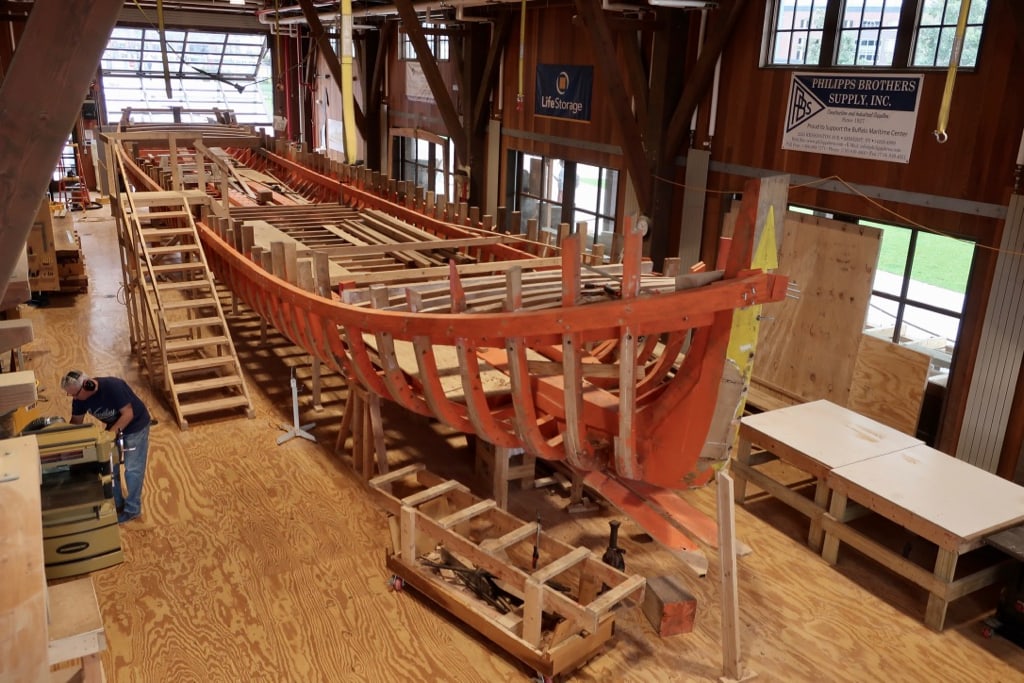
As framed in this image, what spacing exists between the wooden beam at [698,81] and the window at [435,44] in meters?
4.82

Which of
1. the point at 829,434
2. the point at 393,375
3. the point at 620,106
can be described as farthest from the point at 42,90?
the point at 620,106

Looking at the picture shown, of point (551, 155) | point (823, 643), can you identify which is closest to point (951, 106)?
point (823, 643)

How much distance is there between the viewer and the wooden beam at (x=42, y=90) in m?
1.82

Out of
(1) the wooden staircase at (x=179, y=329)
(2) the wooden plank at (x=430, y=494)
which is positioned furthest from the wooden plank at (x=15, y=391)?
(1) the wooden staircase at (x=179, y=329)

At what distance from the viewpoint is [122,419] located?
4.99 meters

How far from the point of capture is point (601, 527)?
5277mm

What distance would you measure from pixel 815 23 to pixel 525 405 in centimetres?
476

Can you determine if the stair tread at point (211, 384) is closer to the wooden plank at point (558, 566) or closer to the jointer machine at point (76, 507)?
the jointer machine at point (76, 507)

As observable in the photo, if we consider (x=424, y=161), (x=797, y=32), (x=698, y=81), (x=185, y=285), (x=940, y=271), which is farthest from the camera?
(x=424, y=161)

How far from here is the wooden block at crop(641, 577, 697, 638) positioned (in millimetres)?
4164

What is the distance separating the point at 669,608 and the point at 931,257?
3.62 m

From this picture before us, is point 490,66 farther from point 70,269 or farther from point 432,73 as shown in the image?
point 70,269

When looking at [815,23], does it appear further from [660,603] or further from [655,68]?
[660,603]

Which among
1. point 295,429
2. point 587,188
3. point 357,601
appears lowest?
point 357,601
